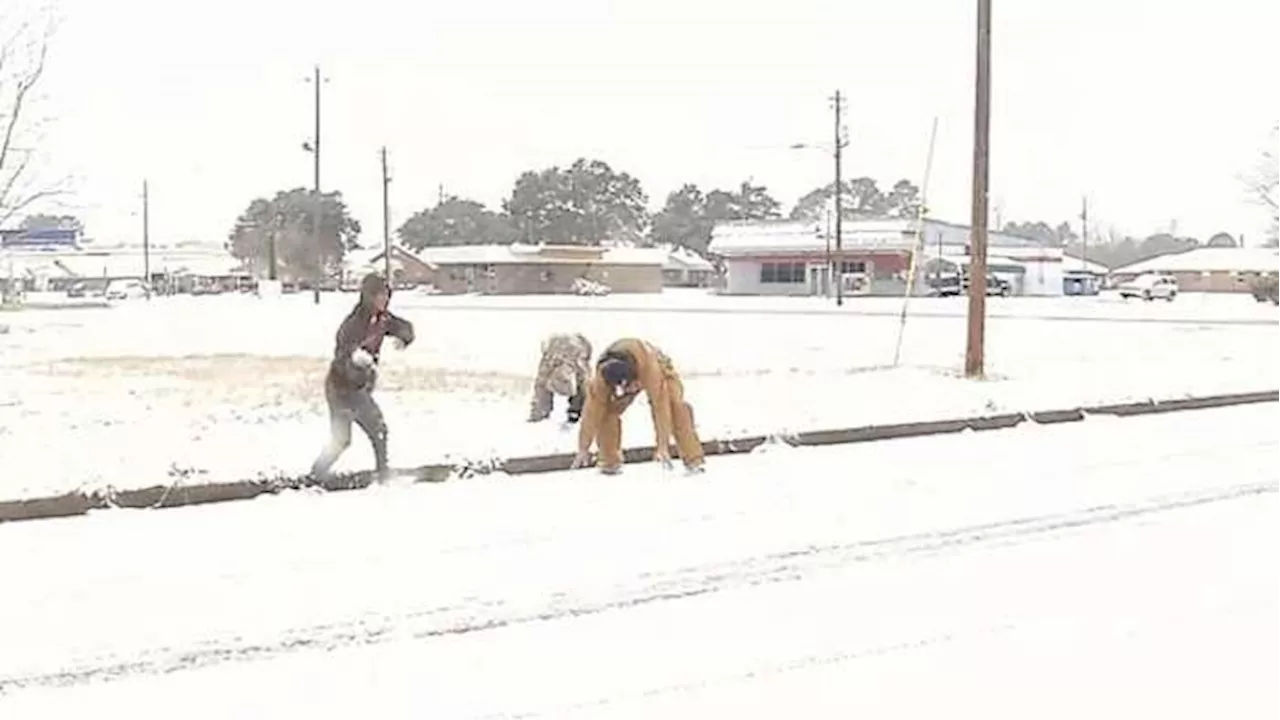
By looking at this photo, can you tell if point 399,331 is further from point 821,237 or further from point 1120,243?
point 1120,243

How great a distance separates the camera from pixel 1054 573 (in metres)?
8.33

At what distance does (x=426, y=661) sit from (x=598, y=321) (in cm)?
3911

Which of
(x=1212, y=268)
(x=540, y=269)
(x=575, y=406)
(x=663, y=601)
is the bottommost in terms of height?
(x=663, y=601)

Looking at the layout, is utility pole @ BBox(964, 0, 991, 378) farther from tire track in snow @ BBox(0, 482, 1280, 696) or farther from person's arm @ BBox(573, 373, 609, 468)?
tire track in snow @ BBox(0, 482, 1280, 696)

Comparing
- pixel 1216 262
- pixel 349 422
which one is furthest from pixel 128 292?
pixel 349 422

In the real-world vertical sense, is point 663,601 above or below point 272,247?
A: below

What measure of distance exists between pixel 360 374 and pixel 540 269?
99.9 metres

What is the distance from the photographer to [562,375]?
Result: 1462 cm

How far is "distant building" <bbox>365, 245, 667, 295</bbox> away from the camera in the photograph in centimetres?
10938

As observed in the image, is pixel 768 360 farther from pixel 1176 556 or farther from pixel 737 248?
pixel 737 248

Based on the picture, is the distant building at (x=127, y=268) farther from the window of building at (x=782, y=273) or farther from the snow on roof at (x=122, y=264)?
the window of building at (x=782, y=273)

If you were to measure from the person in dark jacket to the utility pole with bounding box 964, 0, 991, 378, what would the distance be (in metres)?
11.6

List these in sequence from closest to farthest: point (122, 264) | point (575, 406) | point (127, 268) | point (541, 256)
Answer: point (575, 406) < point (541, 256) < point (127, 268) < point (122, 264)

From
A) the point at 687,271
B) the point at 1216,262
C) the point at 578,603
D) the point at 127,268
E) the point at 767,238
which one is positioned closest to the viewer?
the point at 578,603
